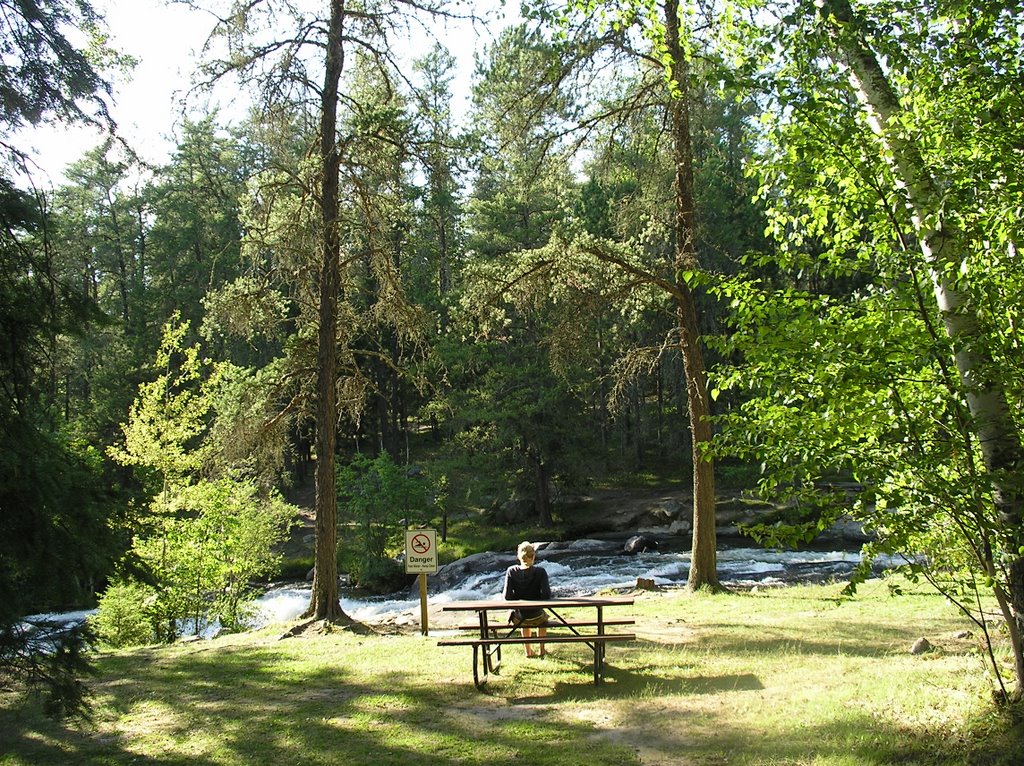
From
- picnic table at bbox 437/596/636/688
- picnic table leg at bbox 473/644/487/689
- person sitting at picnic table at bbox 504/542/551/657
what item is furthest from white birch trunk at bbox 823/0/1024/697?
person sitting at picnic table at bbox 504/542/551/657

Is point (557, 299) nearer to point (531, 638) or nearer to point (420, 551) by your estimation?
point (420, 551)

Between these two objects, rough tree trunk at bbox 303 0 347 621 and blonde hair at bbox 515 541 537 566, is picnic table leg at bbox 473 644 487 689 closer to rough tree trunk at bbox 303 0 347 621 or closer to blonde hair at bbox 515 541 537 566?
blonde hair at bbox 515 541 537 566

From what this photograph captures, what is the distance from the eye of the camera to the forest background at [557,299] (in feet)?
14.6

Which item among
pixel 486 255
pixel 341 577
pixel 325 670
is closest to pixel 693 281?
pixel 325 670

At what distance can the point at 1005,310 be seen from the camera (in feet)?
14.4

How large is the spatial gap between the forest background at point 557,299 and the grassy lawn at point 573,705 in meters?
0.66

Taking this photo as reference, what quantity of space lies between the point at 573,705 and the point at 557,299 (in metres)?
7.28

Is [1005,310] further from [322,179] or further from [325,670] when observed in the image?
[322,179]

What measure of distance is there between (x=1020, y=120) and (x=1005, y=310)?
0.99 m

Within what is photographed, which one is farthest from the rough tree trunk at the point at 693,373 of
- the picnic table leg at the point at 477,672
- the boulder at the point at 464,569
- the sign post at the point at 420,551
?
the boulder at the point at 464,569

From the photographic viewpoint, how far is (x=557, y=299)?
41.4ft

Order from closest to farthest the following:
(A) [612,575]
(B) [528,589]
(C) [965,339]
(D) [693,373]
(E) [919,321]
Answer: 1. (C) [965,339]
2. (E) [919,321]
3. (B) [528,589]
4. (D) [693,373]
5. (A) [612,575]

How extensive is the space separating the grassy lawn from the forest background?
0.66 meters

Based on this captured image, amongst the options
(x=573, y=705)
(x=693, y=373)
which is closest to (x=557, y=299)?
(x=693, y=373)
